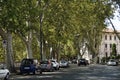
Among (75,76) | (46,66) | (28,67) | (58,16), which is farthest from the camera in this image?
(58,16)

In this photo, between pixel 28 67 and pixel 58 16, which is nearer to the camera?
pixel 28 67

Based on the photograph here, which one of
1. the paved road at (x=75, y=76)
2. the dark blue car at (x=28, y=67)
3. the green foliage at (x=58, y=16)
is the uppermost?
the green foliage at (x=58, y=16)

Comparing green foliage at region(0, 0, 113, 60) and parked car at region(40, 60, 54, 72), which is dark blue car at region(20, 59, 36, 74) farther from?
parked car at region(40, 60, 54, 72)

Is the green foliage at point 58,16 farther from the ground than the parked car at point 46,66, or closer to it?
farther from the ground

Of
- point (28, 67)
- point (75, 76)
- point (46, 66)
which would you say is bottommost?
point (75, 76)

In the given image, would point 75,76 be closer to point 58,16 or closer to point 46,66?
point 46,66

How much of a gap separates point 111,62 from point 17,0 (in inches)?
2489

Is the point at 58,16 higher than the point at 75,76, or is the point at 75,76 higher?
the point at 58,16

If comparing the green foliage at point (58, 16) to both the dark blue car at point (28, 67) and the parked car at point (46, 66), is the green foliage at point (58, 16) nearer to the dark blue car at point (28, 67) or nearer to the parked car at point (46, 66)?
the dark blue car at point (28, 67)

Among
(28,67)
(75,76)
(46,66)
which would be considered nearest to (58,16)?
(46,66)

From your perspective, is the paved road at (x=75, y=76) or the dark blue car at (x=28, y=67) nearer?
the paved road at (x=75, y=76)

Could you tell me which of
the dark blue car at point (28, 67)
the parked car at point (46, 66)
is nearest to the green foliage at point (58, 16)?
the dark blue car at point (28, 67)

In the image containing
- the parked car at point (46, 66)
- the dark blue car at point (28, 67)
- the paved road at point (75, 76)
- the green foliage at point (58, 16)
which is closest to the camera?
the paved road at point (75, 76)

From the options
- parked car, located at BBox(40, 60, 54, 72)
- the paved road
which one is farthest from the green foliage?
parked car, located at BBox(40, 60, 54, 72)
